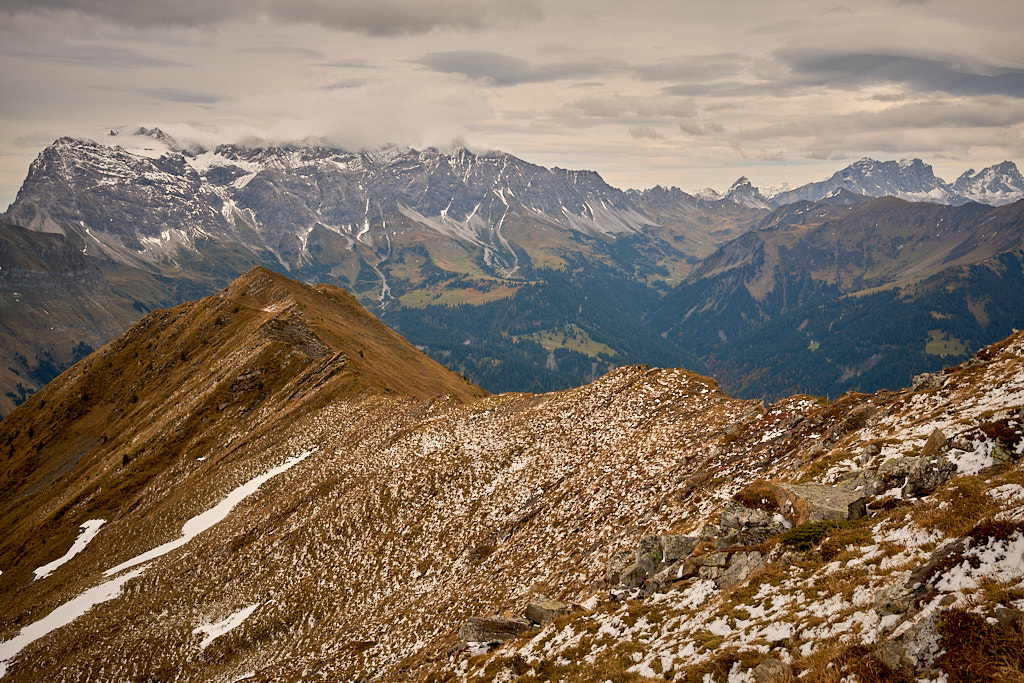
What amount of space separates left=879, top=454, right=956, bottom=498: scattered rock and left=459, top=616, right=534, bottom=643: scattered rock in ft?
53.2

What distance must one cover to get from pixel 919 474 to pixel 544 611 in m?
15.7

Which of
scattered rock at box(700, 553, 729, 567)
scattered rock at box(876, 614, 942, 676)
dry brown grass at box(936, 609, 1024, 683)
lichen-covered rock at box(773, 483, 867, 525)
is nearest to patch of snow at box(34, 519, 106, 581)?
scattered rock at box(700, 553, 729, 567)

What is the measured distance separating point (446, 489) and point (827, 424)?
30.8 metres

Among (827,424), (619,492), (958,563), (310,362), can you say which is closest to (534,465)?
(619,492)

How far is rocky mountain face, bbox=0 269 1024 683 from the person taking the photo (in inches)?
576

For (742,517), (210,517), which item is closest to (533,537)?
(742,517)

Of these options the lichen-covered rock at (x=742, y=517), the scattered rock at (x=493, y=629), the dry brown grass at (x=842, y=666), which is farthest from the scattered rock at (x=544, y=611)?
the dry brown grass at (x=842, y=666)

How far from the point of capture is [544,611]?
24.7m

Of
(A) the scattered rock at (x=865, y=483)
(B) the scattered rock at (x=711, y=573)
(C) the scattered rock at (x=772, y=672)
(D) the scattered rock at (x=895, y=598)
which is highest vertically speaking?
(D) the scattered rock at (x=895, y=598)

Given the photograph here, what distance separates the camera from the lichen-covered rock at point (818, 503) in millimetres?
18750

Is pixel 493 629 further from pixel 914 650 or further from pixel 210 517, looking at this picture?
pixel 210 517

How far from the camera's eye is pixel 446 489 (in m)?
48.3

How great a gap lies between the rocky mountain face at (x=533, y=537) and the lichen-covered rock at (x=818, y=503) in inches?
3.6

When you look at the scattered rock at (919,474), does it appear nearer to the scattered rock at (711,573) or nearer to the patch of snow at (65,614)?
the scattered rock at (711,573)
